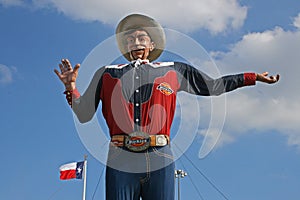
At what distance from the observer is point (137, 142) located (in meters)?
4.34

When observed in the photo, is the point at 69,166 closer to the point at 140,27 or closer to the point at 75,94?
the point at 140,27

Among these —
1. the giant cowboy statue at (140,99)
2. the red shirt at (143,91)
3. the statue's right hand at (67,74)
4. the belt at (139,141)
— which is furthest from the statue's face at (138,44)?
the belt at (139,141)

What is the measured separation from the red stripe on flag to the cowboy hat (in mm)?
18537

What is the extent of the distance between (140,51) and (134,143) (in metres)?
0.92

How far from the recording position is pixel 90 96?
4.72 metres

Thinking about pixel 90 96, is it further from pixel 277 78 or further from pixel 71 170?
pixel 71 170

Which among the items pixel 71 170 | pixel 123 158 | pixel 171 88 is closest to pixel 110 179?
pixel 123 158

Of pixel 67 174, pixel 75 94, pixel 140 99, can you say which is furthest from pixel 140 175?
pixel 67 174

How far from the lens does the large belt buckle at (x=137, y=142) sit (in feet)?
14.2

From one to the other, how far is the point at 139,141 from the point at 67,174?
63.3ft

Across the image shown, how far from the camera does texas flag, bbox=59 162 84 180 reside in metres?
23.0

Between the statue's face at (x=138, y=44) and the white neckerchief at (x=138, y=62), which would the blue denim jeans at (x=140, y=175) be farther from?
the statue's face at (x=138, y=44)

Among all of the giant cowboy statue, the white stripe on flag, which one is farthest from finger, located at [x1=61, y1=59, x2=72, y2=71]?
the white stripe on flag

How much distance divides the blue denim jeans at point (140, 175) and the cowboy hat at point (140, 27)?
3.24ft
